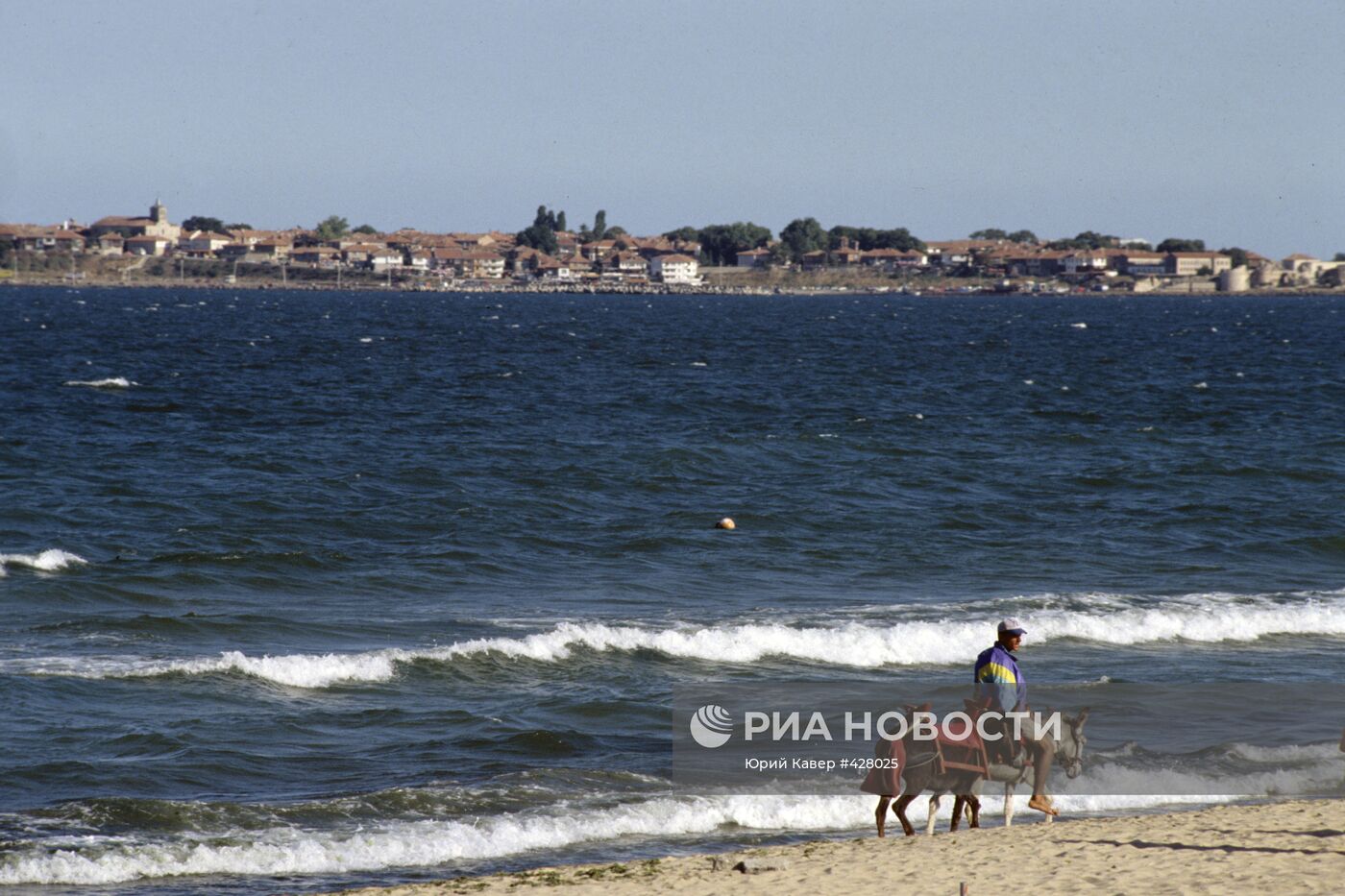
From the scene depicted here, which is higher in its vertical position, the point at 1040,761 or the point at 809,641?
the point at 1040,761

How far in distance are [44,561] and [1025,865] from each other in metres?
19.2

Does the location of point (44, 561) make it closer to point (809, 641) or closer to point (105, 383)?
point (809, 641)

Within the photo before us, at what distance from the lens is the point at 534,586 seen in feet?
87.2

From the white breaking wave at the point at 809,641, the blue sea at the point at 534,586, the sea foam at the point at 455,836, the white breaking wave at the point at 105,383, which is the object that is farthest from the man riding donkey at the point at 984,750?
the white breaking wave at the point at 105,383

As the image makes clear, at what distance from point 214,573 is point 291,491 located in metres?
7.87

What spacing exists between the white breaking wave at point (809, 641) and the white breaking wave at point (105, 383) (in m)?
40.6

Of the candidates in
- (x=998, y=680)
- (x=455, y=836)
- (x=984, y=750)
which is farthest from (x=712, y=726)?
(x=998, y=680)

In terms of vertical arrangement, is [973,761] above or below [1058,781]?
above

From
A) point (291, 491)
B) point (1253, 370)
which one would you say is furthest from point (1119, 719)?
point (1253, 370)

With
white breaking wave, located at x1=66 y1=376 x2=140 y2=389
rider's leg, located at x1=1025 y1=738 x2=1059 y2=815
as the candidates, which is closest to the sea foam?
rider's leg, located at x1=1025 y1=738 x2=1059 y2=815

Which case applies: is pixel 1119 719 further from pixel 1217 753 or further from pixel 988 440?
pixel 988 440

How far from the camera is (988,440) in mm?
46656

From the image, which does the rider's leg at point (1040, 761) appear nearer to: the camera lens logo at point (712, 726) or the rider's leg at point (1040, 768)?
the rider's leg at point (1040, 768)

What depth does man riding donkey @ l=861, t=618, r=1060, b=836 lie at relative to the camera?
13.3 m
